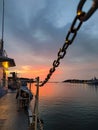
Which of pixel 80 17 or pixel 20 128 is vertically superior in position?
pixel 80 17

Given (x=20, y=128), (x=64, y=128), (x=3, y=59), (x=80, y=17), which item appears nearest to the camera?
(x=80, y=17)

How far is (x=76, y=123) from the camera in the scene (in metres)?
28.7

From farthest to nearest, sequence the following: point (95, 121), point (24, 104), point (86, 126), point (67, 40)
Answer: point (95, 121) → point (86, 126) → point (24, 104) → point (67, 40)

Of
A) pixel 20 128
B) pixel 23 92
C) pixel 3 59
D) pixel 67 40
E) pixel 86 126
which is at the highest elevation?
pixel 3 59

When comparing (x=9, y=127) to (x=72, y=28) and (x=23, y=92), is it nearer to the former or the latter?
(x=23, y=92)

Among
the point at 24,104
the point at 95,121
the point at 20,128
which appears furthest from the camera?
the point at 95,121

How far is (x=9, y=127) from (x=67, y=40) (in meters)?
5.32

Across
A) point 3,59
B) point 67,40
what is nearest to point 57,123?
point 3,59

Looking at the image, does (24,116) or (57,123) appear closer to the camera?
(24,116)

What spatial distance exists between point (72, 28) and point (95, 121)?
2970 centimetres

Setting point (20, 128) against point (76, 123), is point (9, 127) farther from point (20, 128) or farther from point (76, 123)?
point (76, 123)

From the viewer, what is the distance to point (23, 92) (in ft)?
38.4

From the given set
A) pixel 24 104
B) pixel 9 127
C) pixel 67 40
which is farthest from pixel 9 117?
pixel 67 40

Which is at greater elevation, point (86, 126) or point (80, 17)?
point (80, 17)
